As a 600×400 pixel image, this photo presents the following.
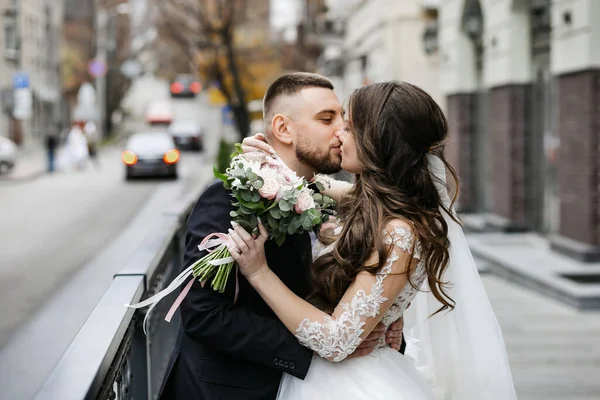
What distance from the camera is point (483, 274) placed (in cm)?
1156

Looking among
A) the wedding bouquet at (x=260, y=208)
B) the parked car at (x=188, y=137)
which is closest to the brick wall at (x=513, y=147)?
the wedding bouquet at (x=260, y=208)

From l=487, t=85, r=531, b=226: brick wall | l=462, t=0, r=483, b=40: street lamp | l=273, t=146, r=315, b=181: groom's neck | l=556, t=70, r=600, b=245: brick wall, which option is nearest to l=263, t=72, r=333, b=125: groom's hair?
l=273, t=146, r=315, b=181: groom's neck

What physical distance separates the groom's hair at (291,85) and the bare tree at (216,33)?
2517 centimetres

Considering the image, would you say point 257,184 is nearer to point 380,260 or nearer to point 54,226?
point 380,260

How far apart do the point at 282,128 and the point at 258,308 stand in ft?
2.28

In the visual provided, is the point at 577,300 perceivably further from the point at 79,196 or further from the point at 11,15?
the point at 11,15

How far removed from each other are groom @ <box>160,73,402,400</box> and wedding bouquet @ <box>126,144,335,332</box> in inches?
2.7

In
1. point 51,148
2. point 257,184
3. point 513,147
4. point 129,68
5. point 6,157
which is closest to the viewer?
point 257,184

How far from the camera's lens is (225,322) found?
2.78m

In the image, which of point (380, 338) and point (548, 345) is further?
point (548, 345)

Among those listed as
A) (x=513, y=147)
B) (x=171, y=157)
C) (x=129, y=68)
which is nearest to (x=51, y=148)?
(x=171, y=157)

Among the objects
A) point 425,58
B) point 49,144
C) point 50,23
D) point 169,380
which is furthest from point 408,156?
point 50,23

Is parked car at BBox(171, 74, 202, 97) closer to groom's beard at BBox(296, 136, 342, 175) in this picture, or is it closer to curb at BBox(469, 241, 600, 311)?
curb at BBox(469, 241, 600, 311)

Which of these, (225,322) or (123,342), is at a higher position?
A: (225,322)
